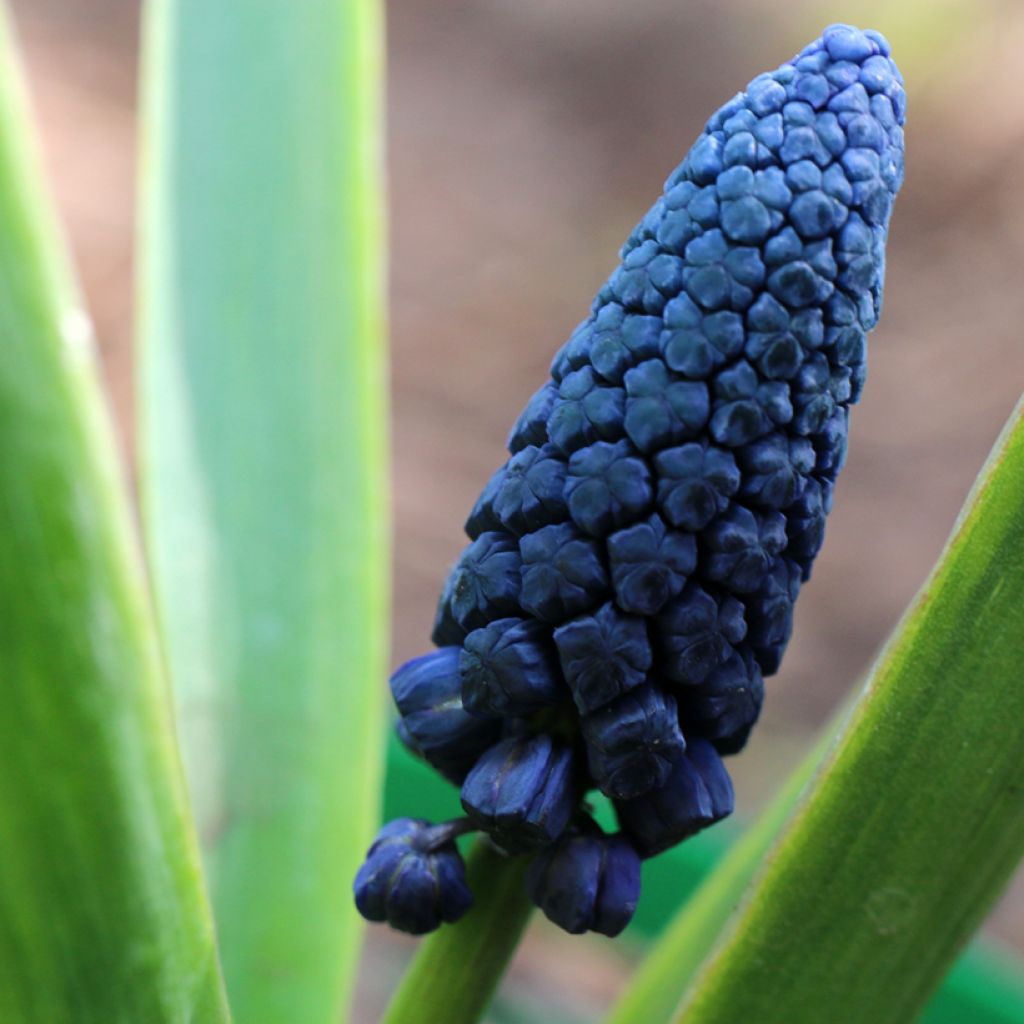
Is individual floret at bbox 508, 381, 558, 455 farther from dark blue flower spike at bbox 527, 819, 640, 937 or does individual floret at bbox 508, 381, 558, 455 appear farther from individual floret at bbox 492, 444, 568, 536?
dark blue flower spike at bbox 527, 819, 640, 937

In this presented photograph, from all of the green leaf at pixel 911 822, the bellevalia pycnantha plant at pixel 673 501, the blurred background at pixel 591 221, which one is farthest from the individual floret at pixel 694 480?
the blurred background at pixel 591 221

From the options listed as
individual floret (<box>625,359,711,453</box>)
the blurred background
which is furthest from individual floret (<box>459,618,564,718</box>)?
the blurred background

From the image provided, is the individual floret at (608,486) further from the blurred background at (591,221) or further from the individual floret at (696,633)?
the blurred background at (591,221)

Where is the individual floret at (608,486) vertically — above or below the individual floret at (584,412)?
below

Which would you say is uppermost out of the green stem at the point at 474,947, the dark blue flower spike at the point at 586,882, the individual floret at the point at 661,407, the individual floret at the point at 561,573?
the individual floret at the point at 661,407

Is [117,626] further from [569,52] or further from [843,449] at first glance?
[569,52]

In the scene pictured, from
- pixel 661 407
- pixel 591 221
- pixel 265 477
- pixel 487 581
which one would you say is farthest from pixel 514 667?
pixel 591 221

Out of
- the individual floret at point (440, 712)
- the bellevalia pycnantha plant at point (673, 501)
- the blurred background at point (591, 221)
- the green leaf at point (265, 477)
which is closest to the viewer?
the bellevalia pycnantha plant at point (673, 501)

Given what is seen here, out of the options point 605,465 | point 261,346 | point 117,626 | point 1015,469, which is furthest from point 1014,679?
point 261,346
